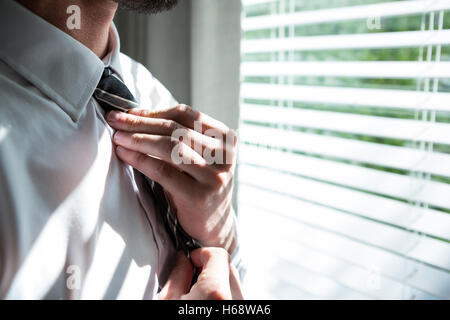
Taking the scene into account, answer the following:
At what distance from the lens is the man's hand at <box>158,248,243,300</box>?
0.63 m

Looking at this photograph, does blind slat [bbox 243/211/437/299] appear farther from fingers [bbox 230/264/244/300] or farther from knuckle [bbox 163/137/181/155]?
knuckle [bbox 163/137/181/155]

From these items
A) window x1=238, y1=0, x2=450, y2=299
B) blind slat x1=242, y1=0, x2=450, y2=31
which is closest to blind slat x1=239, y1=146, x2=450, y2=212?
window x1=238, y1=0, x2=450, y2=299

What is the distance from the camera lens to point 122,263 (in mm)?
648

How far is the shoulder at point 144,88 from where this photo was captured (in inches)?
36.2

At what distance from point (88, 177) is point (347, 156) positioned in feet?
2.37

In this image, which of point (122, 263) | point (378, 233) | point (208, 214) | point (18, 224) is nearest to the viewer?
point (18, 224)

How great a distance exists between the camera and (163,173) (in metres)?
0.68

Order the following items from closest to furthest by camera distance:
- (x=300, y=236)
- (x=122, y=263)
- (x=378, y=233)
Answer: (x=122, y=263)
(x=378, y=233)
(x=300, y=236)

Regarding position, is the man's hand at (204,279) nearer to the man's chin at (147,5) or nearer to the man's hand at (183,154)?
the man's hand at (183,154)

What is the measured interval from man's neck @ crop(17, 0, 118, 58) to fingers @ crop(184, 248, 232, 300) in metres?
0.45

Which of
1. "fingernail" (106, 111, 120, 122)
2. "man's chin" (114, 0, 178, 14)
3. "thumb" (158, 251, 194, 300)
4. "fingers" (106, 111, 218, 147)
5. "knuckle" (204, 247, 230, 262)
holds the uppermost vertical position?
"man's chin" (114, 0, 178, 14)

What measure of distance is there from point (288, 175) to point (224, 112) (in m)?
0.29
